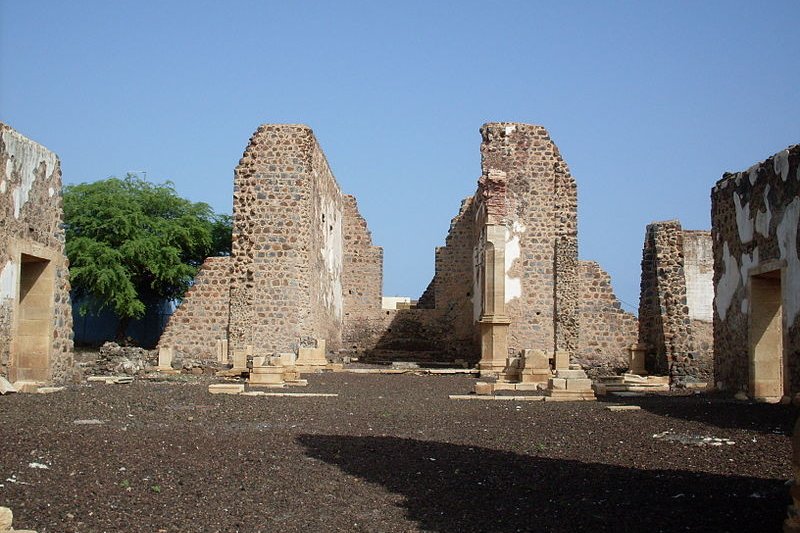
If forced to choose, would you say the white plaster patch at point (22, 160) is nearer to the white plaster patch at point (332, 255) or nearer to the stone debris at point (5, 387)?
the stone debris at point (5, 387)

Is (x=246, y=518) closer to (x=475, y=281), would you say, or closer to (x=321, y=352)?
(x=321, y=352)

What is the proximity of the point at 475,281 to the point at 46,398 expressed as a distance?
15.5m

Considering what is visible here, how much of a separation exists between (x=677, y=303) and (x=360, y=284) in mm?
10859

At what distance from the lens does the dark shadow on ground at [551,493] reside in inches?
192

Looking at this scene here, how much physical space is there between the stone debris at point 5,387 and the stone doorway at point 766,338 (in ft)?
32.7

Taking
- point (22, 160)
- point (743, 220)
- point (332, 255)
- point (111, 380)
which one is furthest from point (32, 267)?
point (332, 255)

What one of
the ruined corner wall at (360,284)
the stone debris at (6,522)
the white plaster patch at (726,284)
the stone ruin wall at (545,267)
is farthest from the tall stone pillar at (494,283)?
the stone debris at (6,522)

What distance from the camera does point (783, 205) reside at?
1170cm

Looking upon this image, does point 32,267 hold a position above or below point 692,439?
above

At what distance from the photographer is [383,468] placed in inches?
259

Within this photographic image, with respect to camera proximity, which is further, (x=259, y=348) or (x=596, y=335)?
(x=596, y=335)

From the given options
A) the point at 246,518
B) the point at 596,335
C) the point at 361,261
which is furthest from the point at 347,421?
the point at 361,261

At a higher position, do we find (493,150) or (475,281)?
(493,150)

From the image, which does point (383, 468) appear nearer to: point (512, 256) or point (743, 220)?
point (743, 220)
